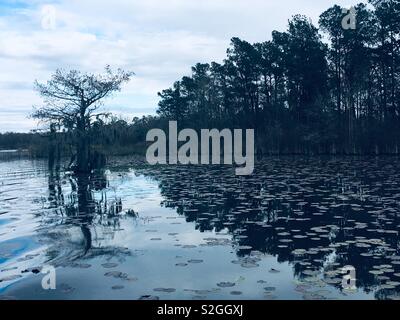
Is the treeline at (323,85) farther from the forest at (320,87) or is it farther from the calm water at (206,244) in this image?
the calm water at (206,244)

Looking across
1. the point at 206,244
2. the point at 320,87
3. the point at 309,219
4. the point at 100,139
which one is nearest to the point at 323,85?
the point at 320,87

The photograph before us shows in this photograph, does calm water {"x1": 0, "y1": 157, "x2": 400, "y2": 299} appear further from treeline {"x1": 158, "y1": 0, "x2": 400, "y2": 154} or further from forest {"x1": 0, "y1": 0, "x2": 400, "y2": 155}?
treeline {"x1": 158, "y1": 0, "x2": 400, "y2": 154}

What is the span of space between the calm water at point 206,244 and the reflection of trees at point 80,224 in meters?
0.03

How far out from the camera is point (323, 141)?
40.8 metres

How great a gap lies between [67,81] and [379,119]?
2930cm

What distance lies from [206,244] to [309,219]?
3.11 metres

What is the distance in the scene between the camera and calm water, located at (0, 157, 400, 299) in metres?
5.76

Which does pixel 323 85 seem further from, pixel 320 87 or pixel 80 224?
pixel 80 224

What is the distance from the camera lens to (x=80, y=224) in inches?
405

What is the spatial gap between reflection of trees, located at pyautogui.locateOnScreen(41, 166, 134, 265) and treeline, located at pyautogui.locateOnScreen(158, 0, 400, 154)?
2868cm

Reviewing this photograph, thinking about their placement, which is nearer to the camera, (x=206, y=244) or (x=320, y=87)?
(x=206, y=244)

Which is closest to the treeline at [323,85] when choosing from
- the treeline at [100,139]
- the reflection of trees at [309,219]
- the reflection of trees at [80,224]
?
the treeline at [100,139]

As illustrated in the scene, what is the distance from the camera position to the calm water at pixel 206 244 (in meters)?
5.76

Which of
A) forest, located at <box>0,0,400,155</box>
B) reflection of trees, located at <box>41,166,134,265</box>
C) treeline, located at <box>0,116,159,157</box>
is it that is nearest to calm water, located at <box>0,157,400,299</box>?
reflection of trees, located at <box>41,166,134,265</box>
